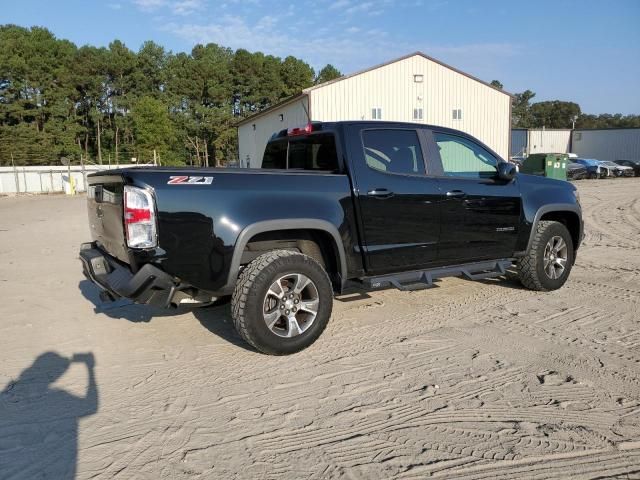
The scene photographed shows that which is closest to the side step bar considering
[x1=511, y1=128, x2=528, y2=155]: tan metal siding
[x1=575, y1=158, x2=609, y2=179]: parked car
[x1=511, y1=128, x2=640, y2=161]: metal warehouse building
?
[x1=575, y1=158, x2=609, y2=179]: parked car

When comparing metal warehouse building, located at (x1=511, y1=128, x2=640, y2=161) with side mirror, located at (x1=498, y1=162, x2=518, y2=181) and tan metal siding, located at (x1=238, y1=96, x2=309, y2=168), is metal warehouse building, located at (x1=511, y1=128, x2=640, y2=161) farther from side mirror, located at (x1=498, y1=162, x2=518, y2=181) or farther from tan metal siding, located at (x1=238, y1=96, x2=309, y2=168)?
side mirror, located at (x1=498, y1=162, x2=518, y2=181)

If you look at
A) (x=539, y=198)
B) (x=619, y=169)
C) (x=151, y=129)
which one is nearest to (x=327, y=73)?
(x=151, y=129)

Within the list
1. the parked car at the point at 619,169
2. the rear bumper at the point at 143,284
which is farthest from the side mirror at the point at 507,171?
the parked car at the point at 619,169

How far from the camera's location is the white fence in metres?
35.5

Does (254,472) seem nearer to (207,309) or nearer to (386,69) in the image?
(207,309)

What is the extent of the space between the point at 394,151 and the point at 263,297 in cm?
201

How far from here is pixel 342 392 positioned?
346 centimetres

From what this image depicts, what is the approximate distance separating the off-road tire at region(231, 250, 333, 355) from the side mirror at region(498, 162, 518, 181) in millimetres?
2404

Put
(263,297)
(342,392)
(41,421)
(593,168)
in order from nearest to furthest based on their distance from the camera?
(41,421) → (342,392) → (263,297) → (593,168)

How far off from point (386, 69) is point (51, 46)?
50.3 meters

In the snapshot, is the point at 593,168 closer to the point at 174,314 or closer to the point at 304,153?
the point at 304,153

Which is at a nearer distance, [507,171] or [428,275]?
[428,275]

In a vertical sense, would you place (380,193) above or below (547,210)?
above

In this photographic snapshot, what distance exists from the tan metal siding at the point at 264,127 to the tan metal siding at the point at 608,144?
1434 inches
